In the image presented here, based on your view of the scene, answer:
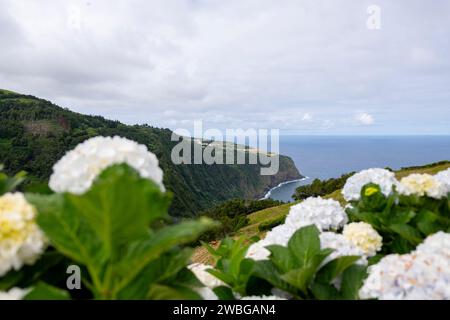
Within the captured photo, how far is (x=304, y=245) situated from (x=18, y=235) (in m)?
1.30

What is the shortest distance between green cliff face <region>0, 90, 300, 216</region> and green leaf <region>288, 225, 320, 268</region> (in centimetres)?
9375

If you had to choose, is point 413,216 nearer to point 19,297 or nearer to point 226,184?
point 19,297

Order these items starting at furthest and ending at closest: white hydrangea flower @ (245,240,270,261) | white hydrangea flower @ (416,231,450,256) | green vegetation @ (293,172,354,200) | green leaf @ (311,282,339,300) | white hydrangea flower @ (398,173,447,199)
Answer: green vegetation @ (293,172,354,200)
white hydrangea flower @ (398,173,447,199)
white hydrangea flower @ (245,240,270,261)
green leaf @ (311,282,339,300)
white hydrangea flower @ (416,231,450,256)

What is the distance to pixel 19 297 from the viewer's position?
3.99ft

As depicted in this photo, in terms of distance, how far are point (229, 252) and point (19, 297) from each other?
4.54 feet

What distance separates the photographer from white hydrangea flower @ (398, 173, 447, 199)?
250 centimetres

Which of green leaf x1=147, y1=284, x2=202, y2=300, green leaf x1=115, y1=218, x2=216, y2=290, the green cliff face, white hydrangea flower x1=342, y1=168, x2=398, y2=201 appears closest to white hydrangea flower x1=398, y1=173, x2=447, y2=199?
white hydrangea flower x1=342, y1=168, x2=398, y2=201

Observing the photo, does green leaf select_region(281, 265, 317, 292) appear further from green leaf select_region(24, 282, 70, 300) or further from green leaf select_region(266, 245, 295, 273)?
green leaf select_region(24, 282, 70, 300)

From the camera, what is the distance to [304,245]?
190 centimetres

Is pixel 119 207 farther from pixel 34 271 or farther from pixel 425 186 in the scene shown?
pixel 425 186
